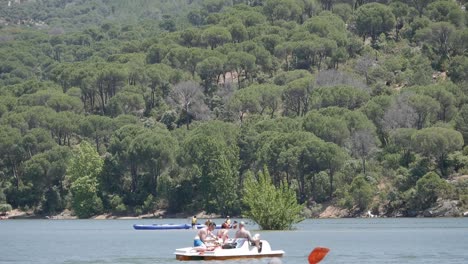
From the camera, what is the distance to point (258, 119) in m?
135

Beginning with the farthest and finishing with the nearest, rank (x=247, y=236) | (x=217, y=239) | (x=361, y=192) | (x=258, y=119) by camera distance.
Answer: (x=258, y=119) → (x=361, y=192) → (x=217, y=239) → (x=247, y=236)

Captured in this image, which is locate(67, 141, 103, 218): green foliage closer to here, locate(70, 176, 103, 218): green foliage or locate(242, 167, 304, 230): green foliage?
locate(70, 176, 103, 218): green foliage

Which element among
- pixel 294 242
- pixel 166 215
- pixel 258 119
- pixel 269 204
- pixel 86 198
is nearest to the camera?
pixel 294 242

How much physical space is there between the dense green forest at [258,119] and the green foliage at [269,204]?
32.2 meters

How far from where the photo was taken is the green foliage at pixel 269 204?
73062mm

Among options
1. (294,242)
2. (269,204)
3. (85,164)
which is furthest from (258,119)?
(294,242)

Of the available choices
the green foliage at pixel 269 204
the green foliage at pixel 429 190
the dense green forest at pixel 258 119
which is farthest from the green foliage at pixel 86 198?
the green foliage at pixel 269 204

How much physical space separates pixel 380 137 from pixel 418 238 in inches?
2127

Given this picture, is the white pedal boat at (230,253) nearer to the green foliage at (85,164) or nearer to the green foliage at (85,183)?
the green foliage at (85,183)

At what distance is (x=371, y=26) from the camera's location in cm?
16100

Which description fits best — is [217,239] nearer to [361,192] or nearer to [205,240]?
[205,240]

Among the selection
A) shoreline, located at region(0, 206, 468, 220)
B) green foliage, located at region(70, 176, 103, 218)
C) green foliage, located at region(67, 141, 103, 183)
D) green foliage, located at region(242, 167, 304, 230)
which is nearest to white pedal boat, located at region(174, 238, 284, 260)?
green foliage, located at region(242, 167, 304, 230)

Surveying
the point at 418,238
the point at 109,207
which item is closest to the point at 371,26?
the point at 109,207

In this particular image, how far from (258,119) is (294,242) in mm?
66607
